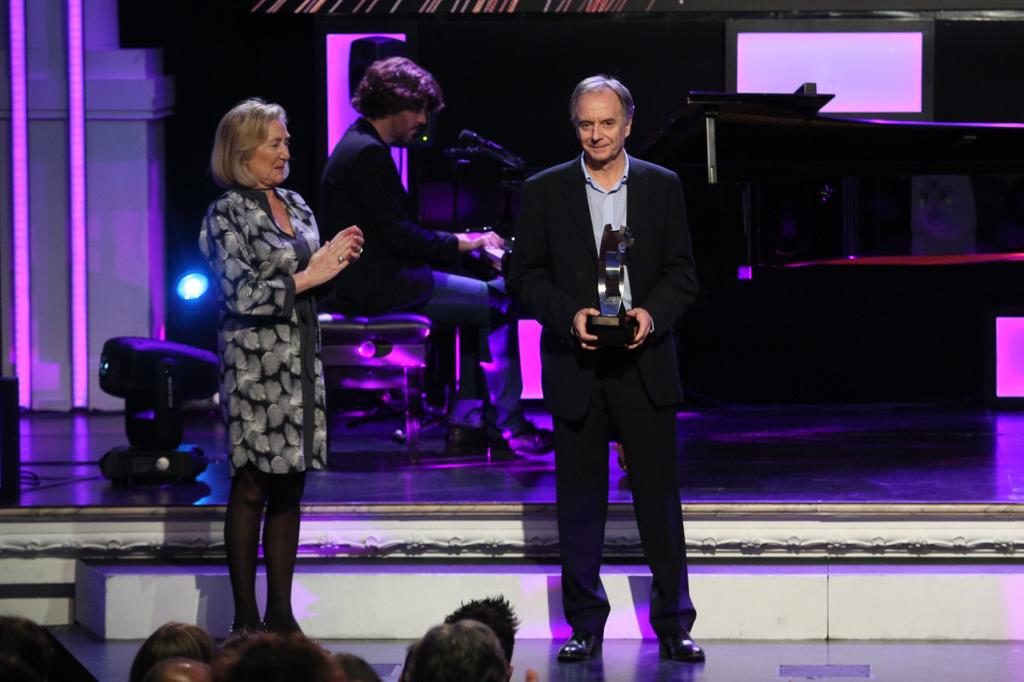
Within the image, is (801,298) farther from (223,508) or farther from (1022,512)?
(223,508)

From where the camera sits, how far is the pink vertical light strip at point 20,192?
8.13 metres

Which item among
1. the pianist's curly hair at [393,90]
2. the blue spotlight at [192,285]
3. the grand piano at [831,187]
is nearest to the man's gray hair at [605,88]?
the grand piano at [831,187]

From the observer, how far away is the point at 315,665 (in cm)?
204

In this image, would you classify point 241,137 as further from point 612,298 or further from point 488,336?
point 488,336

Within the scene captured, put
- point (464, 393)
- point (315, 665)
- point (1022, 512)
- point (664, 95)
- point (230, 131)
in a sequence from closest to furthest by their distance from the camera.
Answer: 1. point (315, 665)
2. point (230, 131)
3. point (1022, 512)
4. point (464, 393)
5. point (664, 95)

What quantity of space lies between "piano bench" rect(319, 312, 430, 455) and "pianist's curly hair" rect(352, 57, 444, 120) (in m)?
0.77

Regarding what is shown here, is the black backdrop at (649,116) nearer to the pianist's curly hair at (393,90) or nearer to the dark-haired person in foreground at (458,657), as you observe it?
the pianist's curly hair at (393,90)

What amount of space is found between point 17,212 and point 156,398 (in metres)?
2.90

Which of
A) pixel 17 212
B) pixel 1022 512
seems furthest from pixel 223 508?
pixel 17 212

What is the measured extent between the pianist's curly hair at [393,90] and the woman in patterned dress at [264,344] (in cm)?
164

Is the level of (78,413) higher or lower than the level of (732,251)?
lower

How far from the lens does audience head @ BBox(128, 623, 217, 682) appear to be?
2.50m

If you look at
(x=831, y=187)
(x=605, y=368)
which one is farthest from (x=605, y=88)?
(x=831, y=187)

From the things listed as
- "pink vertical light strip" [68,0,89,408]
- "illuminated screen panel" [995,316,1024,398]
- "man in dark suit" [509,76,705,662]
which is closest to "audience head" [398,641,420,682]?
"man in dark suit" [509,76,705,662]
